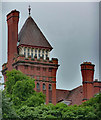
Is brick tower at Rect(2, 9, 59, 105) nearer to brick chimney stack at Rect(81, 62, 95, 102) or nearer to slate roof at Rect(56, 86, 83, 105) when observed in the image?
slate roof at Rect(56, 86, 83, 105)

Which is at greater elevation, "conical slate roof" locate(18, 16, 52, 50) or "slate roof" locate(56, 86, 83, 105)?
"conical slate roof" locate(18, 16, 52, 50)

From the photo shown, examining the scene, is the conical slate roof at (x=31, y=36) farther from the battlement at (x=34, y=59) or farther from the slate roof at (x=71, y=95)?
the slate roof at (x=71, y=95)

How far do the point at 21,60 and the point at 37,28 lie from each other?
8142mm

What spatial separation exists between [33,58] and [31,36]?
14.8 feet

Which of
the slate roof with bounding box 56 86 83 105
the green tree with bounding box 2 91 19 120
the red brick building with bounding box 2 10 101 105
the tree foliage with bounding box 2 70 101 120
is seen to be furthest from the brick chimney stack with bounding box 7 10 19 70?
the green tree with bounding box 2 91 19 120

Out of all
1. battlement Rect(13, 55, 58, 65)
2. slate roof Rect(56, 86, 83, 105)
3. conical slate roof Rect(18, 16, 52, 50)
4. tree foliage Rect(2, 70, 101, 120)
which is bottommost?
tree foliage Rect(2, 70, 101, 120)

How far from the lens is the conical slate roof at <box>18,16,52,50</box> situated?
312 ft

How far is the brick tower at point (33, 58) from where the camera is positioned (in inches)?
3674

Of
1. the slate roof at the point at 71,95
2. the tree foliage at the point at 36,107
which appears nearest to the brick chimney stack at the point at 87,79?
the slate roof at the point at 71,95

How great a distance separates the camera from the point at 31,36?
96.3 meters

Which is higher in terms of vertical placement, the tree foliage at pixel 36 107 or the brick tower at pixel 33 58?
the brick tower at pixel 33 58

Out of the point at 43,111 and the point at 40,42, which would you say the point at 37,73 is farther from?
the point at 43,111

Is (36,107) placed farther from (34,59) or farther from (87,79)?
(34,59)

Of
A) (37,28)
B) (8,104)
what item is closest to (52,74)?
(37,28)
